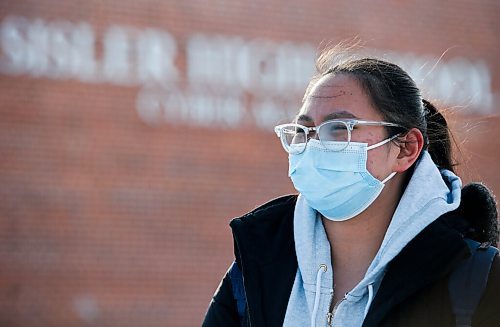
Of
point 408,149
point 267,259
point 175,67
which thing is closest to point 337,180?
point 408,149

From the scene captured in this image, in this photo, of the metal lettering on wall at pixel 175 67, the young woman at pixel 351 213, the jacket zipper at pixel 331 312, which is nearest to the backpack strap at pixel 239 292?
the young woman at pixel 351 213

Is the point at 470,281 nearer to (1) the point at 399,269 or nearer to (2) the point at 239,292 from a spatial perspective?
(1) the point at 399,269

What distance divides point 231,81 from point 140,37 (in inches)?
47.0

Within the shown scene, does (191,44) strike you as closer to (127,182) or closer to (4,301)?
(127,182)

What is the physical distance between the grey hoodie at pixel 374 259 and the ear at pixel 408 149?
0.03 metres

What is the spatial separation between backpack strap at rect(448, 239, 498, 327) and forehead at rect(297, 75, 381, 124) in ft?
2.04

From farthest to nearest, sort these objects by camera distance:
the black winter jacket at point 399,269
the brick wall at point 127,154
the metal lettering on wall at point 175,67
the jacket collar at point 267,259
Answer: the metal lettering on wall at point 175,67 → the brick wall at point 127,154 → the jacket collar at point 267,259 → the black winter jacket at point 399,269

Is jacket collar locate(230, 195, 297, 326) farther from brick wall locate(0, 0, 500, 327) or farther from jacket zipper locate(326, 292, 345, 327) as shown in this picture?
brick wall locate(0, 0, 500, 327)

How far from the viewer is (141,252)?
9.36 metres

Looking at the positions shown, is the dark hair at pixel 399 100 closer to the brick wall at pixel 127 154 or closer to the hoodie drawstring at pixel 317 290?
the hoodie drawstring at pixel 317 290

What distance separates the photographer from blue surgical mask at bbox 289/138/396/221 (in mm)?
2957

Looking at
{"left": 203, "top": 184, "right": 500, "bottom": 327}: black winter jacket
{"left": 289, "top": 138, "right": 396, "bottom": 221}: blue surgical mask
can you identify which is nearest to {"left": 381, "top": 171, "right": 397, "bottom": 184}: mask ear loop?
{"left": 289, "top": 138, "right": 396, "bottom": 221}: blue surgical mask

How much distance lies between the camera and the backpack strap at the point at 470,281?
2449mm

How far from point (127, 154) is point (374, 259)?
686 centimetres
